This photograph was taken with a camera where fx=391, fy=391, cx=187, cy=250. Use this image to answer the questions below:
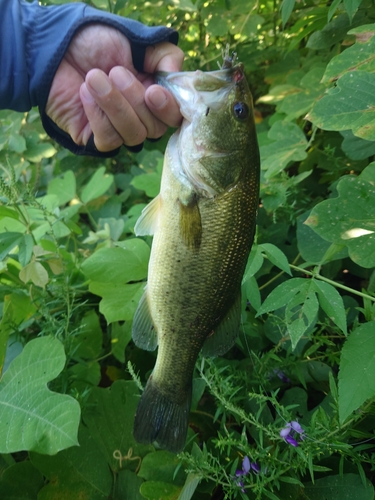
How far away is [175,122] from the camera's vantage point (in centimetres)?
126

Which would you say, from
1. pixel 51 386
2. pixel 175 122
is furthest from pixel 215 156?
pixel 51 386

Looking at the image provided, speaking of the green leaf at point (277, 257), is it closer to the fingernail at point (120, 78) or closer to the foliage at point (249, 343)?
the foliage at point (249, 343)

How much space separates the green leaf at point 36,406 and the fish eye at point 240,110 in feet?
2.80

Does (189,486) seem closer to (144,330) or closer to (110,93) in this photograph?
(144,330)

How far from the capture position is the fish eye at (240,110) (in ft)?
3.67

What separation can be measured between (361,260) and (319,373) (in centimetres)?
54

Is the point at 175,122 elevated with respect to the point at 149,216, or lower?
elevated

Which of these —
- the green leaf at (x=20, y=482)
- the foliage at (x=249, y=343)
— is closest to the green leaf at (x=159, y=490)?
the foliage at (x=249, y=343)

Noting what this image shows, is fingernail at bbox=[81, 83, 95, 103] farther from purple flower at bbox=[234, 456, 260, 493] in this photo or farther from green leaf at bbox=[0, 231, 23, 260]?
purple flower at bbox=[234, 456, 260, 493]

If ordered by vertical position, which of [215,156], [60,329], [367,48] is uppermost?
[367,48]

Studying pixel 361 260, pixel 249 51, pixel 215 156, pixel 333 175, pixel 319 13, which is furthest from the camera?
pixel 249 51

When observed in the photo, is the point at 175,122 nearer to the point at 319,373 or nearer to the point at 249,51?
the point at 319,373

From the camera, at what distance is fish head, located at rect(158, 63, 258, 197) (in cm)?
111

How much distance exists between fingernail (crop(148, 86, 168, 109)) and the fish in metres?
0.04
